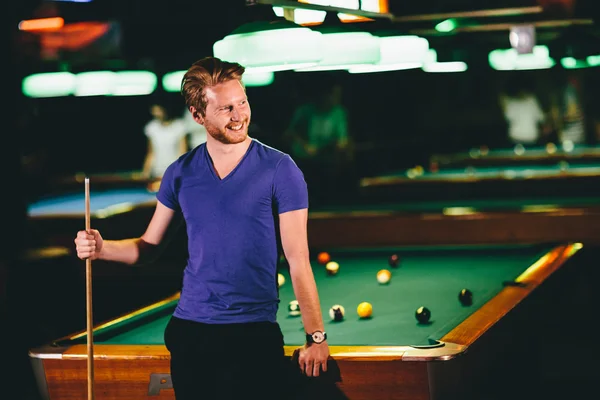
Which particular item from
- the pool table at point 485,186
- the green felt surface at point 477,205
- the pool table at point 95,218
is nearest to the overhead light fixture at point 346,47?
the green felt surface at point 477,205

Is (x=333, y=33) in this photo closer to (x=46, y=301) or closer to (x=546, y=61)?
(x=46, y=301)

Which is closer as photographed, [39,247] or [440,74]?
[39,247]

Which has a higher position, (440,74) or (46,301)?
(440,74)

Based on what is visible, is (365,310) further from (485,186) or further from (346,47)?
(485,186)

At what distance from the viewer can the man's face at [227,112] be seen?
2506 mm

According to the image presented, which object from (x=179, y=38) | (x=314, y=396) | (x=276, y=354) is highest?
(x=179, y=38)

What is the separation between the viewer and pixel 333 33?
4.34 metres

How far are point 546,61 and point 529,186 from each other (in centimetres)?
199

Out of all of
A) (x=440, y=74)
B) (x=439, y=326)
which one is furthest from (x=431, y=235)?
(x=440, y=74)

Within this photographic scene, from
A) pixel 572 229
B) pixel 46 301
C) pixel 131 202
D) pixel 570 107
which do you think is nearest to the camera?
pixel 46 301

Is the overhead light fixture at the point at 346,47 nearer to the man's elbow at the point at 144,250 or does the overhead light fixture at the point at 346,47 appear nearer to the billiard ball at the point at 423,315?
the billiard ball at the point at 423,315

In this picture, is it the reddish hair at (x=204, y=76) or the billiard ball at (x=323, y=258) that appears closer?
the reddish hair at (x=204, y=76)

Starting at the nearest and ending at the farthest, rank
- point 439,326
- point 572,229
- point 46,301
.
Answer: point 439,326
point 46,301
point 572,229

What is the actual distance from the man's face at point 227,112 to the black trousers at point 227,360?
0.56 meters
